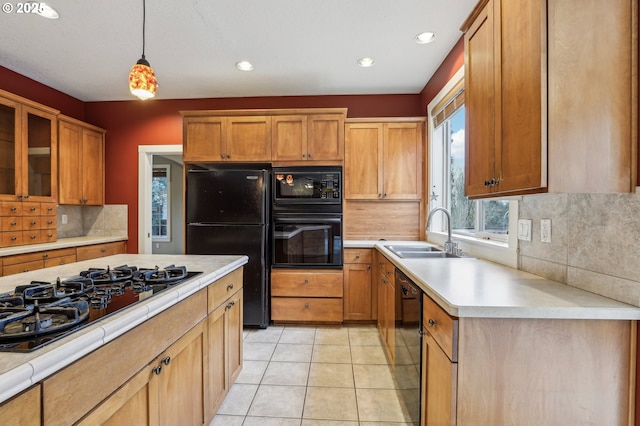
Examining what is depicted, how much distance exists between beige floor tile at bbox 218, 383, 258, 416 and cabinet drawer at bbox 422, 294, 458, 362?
1267 millimetres

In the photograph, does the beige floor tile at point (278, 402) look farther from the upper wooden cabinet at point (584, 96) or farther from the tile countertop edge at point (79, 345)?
the upper wooden cabinet at point (584, 96)

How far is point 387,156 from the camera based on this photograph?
331 centimetres

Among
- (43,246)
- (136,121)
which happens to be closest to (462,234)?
(43,246)

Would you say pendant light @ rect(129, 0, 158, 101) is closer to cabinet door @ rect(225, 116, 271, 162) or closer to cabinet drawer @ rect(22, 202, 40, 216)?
cabinet door @ rect(225, 116, 271, 162)

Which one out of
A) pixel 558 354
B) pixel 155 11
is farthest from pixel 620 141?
pixel 155 11

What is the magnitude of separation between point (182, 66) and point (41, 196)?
1.97 meters

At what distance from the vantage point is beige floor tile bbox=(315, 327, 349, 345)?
9.09 ft

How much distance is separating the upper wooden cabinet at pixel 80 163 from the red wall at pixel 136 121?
12 centimetres

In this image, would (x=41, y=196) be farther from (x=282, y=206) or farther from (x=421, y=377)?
(x=421, y=377)

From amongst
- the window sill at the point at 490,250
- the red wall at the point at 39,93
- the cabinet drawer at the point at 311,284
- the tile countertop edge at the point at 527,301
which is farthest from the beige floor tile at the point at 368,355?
the red wall at the point at 39,93

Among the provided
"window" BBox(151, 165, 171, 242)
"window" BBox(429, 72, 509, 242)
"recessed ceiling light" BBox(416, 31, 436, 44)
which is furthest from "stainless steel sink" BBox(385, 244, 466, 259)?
"window" BBox(151, 165, 171, 242)

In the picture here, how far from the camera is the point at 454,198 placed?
9.75 feet

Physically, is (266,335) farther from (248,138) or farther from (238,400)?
(248,138)

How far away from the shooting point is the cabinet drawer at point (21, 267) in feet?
8.26
